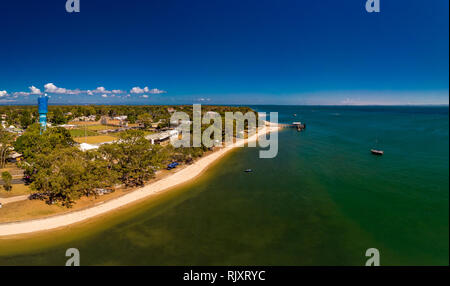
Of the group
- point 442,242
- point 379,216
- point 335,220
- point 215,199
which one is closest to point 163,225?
point 215,199

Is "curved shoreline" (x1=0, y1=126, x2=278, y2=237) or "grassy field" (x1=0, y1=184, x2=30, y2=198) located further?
"grassy field" (x1=0, y1=184, x2=30, y2=198)

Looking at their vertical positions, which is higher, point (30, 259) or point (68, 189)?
point (68, 189)

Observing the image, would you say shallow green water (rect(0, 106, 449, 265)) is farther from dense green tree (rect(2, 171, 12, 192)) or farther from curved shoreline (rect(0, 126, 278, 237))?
dense green tree (rect(2, 171, 12, 192))

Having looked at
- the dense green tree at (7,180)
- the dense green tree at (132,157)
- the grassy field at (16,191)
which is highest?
the dense green tree at (132,157)

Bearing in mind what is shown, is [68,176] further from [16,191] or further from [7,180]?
[7,180]

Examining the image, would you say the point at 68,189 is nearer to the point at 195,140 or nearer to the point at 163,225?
the point at 163,225

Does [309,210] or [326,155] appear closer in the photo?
[309,210]

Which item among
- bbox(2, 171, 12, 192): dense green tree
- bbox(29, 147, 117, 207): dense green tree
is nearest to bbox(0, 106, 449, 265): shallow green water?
bbox(29, 147, 117, 207): dense green tree

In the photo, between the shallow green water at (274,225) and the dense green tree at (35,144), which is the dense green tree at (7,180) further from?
the shallow green water at (274,225)

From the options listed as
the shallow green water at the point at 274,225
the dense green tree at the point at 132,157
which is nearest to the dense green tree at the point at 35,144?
the dense green tree at the point at 132,157
